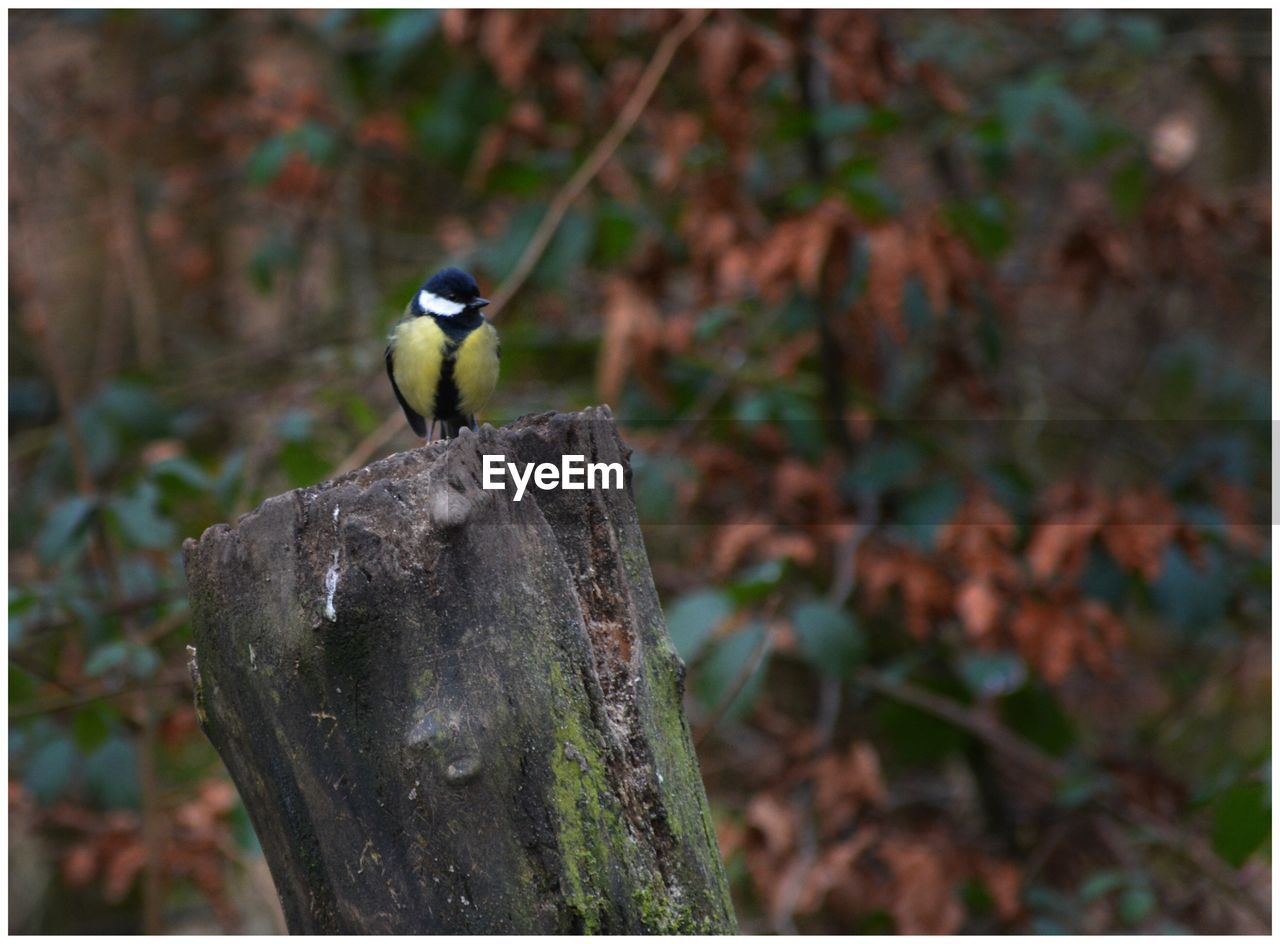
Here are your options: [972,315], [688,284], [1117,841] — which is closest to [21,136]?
[688,284]

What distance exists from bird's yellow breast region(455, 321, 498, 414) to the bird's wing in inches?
6.2

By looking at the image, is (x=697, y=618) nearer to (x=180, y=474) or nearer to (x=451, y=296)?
(x=451, y=296)

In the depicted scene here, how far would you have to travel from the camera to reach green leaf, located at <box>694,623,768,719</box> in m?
3.11

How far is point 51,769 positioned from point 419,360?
1.40m

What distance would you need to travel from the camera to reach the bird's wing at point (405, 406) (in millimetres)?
2992

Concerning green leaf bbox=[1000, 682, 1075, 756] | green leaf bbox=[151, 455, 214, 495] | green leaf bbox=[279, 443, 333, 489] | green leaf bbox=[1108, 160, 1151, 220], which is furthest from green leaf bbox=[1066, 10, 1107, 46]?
green leaf bbox=[151, 455, 214, 495]

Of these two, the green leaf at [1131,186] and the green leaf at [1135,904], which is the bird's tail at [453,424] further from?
the green leaf at [1131,186]

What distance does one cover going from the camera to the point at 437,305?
3.03 m

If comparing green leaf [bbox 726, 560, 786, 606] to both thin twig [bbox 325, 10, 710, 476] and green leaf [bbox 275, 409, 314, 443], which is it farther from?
green leaf [bbox 275, 409, 314, 443]

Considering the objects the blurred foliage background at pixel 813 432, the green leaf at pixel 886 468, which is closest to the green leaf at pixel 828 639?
the blurred foliage background at pixel 813 432

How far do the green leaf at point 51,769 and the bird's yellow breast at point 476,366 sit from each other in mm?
1359

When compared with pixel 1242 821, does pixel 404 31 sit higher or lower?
higher

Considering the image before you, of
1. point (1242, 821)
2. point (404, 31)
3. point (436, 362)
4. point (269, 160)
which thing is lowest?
point (1242, 821)

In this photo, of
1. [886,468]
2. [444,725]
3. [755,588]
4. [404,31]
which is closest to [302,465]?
[755,588]
